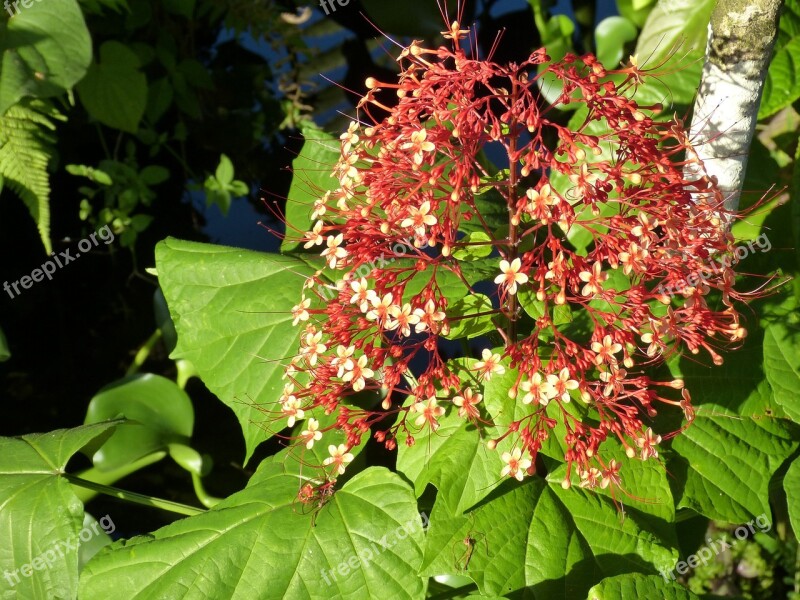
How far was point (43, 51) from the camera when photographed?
5.08 feet

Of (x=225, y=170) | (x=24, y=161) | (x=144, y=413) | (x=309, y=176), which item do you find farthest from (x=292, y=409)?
(x=225, y=170)

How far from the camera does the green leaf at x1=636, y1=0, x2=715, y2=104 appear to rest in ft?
4.56

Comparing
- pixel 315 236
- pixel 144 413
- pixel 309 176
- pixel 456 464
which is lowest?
pixel 144 413

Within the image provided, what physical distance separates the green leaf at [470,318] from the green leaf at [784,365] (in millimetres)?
374

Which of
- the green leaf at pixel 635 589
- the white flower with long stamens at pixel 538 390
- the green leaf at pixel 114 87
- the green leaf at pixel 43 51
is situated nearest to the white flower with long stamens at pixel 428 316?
the white flower with long stamens at pixel 538 390

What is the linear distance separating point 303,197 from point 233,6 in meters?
0.94

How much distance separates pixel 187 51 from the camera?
2225mm

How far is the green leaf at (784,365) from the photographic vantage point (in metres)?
1.05

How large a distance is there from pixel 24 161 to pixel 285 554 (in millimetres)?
1098

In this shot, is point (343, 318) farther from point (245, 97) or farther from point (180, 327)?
point (245, 97)

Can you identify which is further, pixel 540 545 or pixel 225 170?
pixel 225 170

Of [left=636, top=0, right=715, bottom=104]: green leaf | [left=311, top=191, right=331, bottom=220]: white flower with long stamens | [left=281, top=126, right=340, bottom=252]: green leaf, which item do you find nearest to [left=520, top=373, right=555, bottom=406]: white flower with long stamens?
[left=311, top=191, right=331, bottom=220]: white flower with long stamens

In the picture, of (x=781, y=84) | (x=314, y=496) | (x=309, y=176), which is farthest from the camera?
(x=309, y=176)

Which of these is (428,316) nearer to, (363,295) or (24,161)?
(363,295)
